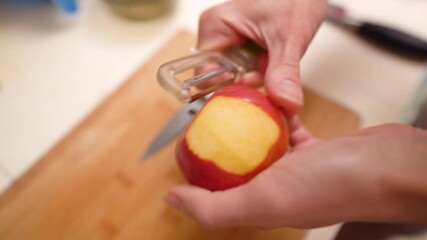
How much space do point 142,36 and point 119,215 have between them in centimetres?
41

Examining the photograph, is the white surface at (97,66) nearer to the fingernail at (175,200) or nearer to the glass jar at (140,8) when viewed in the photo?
the glass jar at (140,8)

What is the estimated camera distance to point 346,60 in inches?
33.4

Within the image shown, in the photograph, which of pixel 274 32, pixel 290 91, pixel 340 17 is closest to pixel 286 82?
pixel 290 91

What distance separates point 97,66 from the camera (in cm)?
82

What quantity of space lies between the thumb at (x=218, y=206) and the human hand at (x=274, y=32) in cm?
15

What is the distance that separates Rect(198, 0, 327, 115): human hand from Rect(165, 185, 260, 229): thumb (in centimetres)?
15

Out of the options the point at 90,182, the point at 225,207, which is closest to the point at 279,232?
the point at 225,207

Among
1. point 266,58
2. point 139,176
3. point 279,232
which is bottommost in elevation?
point 279,232

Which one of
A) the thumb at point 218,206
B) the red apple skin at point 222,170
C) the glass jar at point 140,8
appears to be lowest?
the thumb at point 218,206

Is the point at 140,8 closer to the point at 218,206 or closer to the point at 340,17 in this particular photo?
the point at 340,17

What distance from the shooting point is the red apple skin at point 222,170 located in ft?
1.58

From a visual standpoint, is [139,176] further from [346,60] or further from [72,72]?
[346,60]

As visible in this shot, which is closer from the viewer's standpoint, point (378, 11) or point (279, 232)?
point (279, 232)

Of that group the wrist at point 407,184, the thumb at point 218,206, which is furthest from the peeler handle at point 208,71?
the wrist at point 407,184
